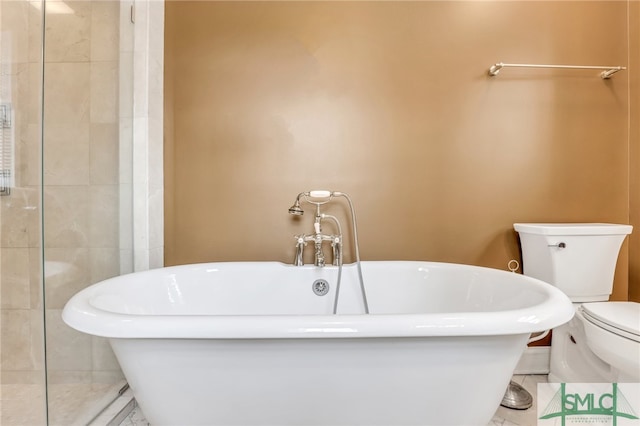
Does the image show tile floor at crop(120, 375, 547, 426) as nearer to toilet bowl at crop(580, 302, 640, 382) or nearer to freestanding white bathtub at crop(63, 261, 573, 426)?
toilet bowl at crop(580, 302, 640, 382)

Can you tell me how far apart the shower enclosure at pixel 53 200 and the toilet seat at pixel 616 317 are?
2038 millimetres

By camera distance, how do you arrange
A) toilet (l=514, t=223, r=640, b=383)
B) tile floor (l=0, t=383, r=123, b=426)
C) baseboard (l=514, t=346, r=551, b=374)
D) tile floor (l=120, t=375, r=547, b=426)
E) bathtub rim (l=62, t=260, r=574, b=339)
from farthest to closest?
baseboard (l=514, t=346, r=551, b=374)
toilet (l=514, t=223, r=640, b=383)
tile floor (l=120, t=375, r=547, b=426)
tile floor (l=0, t=383, r=123, b=426)
bathtub rim (l=62, t=260, r=574, b=339)

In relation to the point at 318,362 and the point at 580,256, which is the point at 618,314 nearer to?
the point at 580,256

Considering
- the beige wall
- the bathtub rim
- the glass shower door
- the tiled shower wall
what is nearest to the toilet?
the beige wall

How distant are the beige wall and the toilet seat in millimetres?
427

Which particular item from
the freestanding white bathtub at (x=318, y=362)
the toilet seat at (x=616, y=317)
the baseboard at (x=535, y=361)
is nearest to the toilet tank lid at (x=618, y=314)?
the toilet seat at (x=616, y=317)

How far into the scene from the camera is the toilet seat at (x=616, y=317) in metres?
1.16

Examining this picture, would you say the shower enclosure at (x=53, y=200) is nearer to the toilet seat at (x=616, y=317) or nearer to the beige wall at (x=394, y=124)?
the beige wall at (x=394, y=124)

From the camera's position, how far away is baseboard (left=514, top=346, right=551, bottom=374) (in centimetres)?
164

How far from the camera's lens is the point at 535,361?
5.41ft

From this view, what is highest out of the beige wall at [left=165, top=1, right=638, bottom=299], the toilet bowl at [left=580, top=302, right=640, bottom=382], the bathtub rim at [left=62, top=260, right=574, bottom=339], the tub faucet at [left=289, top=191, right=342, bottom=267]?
the beige wall at [left=165, top=1, right=638, bottom=299]

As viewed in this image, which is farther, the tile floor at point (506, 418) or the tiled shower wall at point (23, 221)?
the tile floor at point (506, 418)

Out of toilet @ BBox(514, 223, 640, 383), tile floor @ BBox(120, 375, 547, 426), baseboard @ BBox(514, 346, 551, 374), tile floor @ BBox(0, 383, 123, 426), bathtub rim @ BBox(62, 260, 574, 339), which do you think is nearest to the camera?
bathtub rim @ BBox(62, 260, 574, 339)

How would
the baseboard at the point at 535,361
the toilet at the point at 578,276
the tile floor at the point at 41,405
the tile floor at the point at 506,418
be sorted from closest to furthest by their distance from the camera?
the tile floor at the point at 41,405
the tile floor at the point at 506,418
the toilet at the point at 578,276
the baseboard at the point at 535,361
